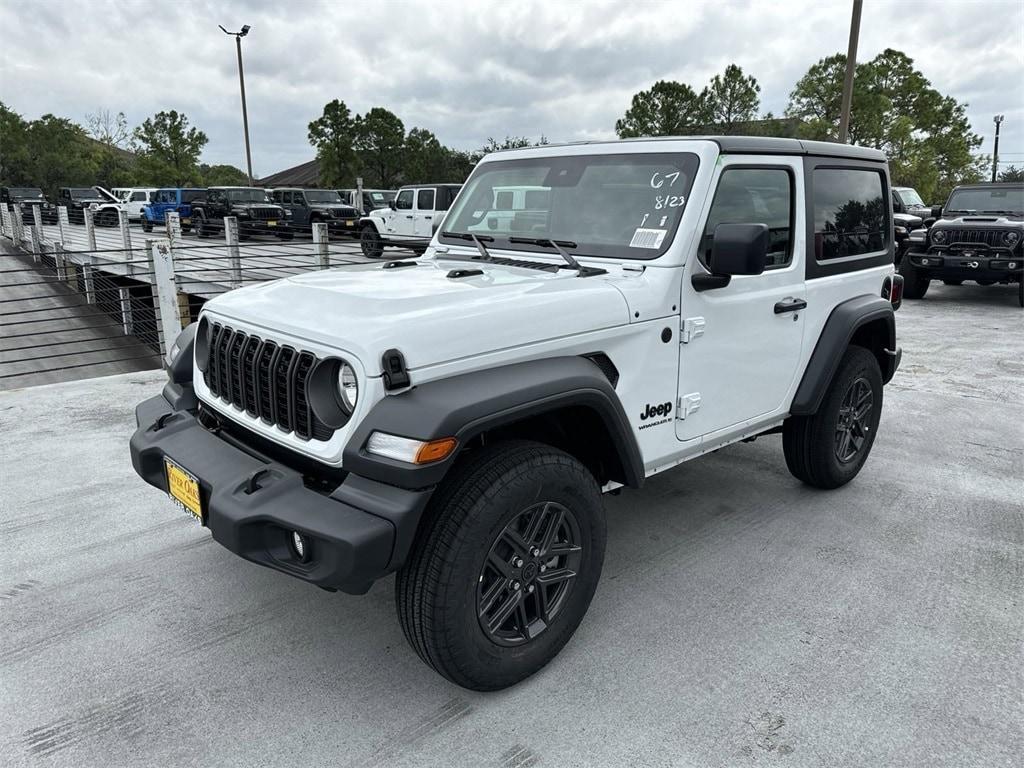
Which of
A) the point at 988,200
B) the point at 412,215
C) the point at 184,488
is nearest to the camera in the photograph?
the point at 184,488

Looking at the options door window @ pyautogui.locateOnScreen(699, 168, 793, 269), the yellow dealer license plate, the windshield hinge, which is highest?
door window @ pyautogui.locateOnScreen(699, 168, 793, 269)

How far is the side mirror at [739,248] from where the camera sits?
2725mm

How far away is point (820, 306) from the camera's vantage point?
3.77 m

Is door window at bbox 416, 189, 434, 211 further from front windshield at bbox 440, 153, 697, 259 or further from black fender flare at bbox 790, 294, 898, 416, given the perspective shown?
black fender flare at bbox 790, 294, 898, 416

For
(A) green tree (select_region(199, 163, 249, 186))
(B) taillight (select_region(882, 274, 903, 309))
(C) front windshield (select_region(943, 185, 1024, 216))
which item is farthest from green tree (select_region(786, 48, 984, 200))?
(A) green tree (select_region(199, 163, 249, 186))

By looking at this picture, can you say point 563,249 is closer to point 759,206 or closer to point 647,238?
point 647,238

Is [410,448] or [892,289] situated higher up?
[892,289]

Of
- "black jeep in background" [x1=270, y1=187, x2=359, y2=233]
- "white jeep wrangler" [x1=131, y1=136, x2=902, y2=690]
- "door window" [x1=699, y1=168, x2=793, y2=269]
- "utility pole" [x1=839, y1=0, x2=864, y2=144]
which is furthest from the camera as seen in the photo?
"black jeep in background" [x1=270, y1=187, x2=359, y2=233]

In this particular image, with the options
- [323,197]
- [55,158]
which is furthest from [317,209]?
[55,158]

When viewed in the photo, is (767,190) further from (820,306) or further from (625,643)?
(625,643)

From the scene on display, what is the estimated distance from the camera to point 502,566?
2.41m

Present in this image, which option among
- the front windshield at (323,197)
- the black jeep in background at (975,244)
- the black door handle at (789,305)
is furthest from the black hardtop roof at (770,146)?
the front windshield at (323,197)

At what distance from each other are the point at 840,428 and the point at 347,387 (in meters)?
3.03

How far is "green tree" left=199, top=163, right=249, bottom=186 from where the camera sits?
2522 inches
